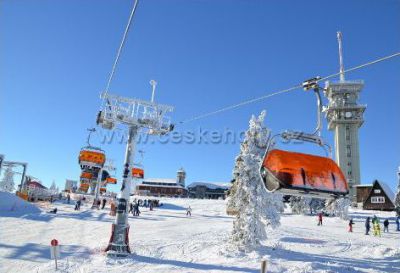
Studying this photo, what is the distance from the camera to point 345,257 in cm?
2334

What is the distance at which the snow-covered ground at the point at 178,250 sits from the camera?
17656 millimetres

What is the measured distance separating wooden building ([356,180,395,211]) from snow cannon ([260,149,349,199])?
62.7 m

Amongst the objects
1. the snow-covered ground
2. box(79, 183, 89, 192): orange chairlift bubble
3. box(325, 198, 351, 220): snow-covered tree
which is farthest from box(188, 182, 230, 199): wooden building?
the snow-covered ground

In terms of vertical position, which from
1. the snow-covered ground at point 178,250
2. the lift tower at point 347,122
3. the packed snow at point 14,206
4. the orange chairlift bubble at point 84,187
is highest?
the lift tower at point 347,122

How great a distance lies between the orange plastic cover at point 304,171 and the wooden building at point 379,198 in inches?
2466

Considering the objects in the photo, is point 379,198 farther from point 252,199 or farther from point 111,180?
point 111,180

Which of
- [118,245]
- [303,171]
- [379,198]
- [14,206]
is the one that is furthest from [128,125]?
[379,198]

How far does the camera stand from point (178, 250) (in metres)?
21.2

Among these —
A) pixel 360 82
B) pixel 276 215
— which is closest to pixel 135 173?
pixel 276 215

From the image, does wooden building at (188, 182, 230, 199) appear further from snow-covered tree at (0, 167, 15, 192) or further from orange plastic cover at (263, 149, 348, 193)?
orange plastic cover at (263, 149, 348, 193)

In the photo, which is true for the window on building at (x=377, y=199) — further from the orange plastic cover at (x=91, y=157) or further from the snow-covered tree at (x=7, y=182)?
the snow-covered tree at (x=7, y=182)

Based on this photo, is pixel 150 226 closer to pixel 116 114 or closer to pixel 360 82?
pixel 116 114

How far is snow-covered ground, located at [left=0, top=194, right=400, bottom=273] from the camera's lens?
17656 mm

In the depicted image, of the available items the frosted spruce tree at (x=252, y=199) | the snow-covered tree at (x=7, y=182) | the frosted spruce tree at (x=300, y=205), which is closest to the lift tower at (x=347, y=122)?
the frosted spruce tree at (x=300, y=205)
